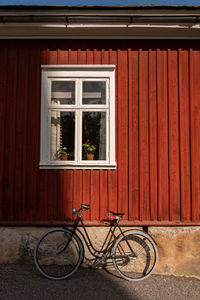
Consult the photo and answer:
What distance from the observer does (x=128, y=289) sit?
3.97m

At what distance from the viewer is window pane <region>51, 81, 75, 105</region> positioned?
4.99 meters

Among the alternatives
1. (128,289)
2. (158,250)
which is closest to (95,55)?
(158,250)

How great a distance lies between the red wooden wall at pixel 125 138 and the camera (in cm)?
475

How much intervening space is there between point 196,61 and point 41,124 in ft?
10.0

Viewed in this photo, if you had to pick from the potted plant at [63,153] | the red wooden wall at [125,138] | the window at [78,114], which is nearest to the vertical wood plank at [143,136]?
the red wooden wall at [125,138]

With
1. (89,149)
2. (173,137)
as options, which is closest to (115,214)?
(89,149)

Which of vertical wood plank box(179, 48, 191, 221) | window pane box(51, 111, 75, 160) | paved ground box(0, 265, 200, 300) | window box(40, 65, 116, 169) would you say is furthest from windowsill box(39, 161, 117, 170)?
paved ground box(0, 265, 200, 300)

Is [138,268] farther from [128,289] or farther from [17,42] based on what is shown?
[17,42]

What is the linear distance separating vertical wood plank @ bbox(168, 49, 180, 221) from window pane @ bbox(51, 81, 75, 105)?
5.85 feet

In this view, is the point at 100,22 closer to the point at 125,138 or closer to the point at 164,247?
the point at 125,138

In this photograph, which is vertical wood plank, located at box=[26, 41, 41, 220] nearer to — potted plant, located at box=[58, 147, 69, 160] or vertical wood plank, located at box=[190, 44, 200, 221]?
potted plant, located at box=[58, 147, 69, 160]

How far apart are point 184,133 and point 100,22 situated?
244 centimetres

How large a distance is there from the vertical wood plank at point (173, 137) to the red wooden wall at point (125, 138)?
0.06ft

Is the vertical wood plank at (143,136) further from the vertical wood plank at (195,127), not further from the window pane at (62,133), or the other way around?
the window pane at (62,133)
